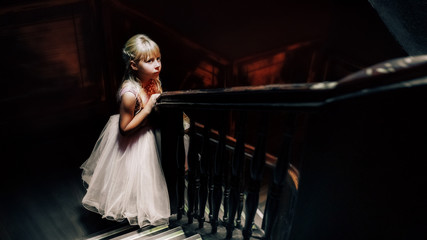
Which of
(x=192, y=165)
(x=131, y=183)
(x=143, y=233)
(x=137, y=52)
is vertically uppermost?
(x=137, y=52)

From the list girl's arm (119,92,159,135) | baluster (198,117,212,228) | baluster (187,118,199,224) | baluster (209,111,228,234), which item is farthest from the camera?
Answer: girl's arm (119,92,159,135)

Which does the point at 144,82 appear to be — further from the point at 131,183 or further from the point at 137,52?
the point at 131,183

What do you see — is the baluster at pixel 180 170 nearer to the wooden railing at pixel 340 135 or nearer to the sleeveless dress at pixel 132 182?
the sleeveless dress at pixel 132 182

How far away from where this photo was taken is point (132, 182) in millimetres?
1909

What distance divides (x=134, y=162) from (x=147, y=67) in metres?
0.69

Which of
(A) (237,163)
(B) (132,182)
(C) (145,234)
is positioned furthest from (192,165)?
(C) (145,234)

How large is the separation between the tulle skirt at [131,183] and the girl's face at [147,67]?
40 cm

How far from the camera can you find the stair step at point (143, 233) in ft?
6.03

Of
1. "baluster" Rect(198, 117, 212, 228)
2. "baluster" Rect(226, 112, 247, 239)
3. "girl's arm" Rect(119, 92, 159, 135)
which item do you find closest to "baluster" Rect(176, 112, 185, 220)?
"baluster" Rect(198, 117, 212, 228)

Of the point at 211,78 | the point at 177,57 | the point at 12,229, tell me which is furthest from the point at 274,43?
the point at 12,229

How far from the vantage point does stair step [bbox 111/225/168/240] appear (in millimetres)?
1839

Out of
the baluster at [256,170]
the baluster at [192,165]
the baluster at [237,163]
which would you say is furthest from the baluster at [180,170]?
the baluster at [256,170]

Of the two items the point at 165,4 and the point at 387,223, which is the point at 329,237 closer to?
the point at 387,223

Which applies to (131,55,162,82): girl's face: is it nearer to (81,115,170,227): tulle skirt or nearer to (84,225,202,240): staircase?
(81,115,170,227): tulle skirt
